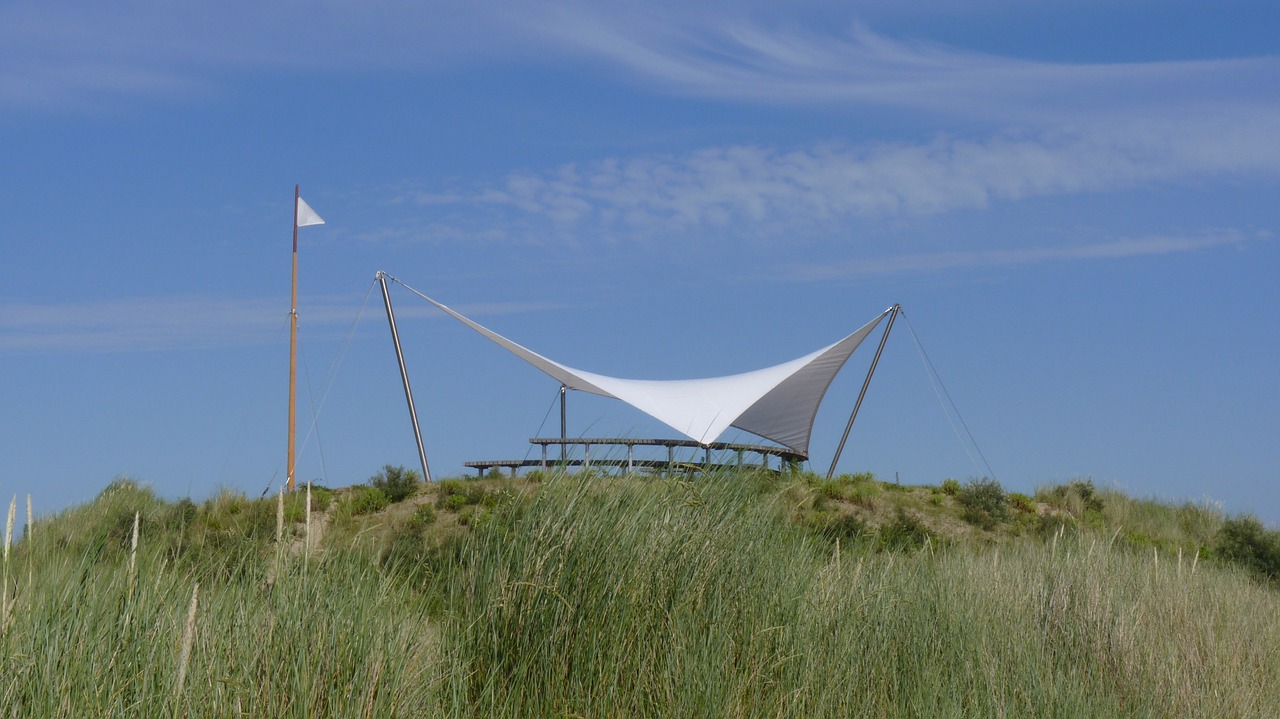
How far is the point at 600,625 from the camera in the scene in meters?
4.08

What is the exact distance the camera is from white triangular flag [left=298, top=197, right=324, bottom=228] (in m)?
16.3

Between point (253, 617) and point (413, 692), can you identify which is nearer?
point (253, 617)

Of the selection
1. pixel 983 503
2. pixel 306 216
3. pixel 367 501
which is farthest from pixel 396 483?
pixel 983 503

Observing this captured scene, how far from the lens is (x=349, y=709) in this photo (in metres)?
3.12

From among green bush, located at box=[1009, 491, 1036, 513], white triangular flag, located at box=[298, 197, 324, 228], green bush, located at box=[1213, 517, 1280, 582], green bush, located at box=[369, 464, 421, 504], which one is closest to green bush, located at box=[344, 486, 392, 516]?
green bush, located at box=[369, 464, 421, 504]

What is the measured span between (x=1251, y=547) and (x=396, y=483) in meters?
12.3

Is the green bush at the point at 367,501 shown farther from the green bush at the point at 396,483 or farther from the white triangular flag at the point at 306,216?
the white triangular flag at the point at 306,216

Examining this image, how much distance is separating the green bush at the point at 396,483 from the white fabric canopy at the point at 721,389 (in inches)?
122

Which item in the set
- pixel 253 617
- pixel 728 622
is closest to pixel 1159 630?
pixel 728 622

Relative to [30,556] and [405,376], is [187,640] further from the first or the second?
[405,376]

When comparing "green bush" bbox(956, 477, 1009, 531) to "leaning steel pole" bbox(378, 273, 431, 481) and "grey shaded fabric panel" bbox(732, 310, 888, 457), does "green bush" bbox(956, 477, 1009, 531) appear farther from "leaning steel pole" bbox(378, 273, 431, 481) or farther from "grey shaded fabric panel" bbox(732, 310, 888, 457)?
"leaning steel pole" bbox(378, 273, 431, 481)

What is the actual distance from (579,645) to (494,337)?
12.9m

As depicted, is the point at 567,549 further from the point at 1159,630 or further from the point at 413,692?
the point at 1159,630

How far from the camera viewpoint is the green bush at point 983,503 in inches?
580
